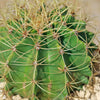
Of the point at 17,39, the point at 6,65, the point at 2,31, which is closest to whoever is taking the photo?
the point at 6,65

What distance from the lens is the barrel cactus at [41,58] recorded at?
3.89 ft

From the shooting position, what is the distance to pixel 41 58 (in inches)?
47.1

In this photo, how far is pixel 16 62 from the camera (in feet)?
3.84

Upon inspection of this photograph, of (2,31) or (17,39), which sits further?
(2,31)

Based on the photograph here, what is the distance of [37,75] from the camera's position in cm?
119

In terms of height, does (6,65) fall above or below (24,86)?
above

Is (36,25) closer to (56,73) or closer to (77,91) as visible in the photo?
(56,73)

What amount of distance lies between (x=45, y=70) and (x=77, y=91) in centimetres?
39

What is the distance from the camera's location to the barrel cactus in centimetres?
118

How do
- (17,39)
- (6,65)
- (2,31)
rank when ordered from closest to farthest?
(6,65) < (17,39) < (2,31)

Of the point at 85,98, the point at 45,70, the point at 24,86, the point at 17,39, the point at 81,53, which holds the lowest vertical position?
the point at 85,98

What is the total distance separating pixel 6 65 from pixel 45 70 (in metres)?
0.25

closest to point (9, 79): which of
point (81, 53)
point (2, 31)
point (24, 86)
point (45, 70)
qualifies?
point (24, 86)

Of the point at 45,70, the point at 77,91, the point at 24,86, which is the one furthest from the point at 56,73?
the point at 77,91
